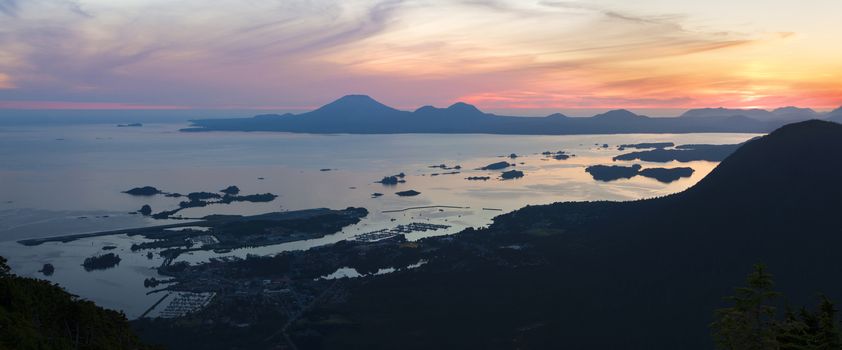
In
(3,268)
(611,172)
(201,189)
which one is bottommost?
(201,189)

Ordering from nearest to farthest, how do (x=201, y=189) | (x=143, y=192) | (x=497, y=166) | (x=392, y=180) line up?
(x=143, y=192), (x=201, y=189), (x=392, y=180), (x=497, y=166)

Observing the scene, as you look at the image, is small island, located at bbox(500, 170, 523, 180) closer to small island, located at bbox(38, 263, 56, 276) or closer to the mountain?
the mountain

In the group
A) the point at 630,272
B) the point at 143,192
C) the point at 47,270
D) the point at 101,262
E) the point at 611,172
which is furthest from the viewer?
the point at 611,172

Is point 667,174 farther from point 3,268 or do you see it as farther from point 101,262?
point 3,268

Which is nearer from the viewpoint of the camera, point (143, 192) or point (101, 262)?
point (101, 262)

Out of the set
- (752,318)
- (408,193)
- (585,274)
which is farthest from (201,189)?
(752,318)

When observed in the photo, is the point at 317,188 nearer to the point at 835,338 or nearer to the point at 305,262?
the point at 305,262

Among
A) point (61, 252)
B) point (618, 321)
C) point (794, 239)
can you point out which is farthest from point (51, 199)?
point (794, 239)

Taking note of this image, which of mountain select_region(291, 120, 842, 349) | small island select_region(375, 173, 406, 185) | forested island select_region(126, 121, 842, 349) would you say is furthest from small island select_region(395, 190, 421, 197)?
mountain select_region(291, 120, 842, 349)
